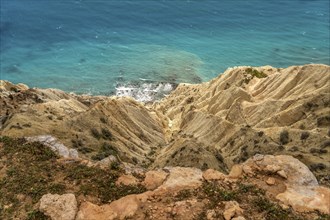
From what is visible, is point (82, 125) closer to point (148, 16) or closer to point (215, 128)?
point (215, 128)

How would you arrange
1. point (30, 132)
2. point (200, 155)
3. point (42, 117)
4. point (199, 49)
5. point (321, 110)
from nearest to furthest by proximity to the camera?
point (30, 132) < point (200, 155) < point (42, 117) < point (321, 110) < point (199, 49)

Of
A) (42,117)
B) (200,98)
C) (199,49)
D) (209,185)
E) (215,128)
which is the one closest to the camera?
(209,185)

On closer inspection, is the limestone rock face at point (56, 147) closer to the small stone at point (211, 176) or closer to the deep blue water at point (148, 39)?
the small stone at point (211, 176)

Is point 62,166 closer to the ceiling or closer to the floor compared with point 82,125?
closer to the ceiling

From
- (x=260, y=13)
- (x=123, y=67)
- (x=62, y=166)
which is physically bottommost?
(x=123, y=67)

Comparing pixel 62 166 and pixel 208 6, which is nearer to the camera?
pixel 62 166

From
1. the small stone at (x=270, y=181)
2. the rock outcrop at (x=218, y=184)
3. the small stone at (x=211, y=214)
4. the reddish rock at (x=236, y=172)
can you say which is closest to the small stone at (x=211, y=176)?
the rock outcrop at (x=218, y=184)

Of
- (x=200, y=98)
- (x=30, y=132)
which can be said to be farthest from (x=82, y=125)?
(x=200, y=98)
